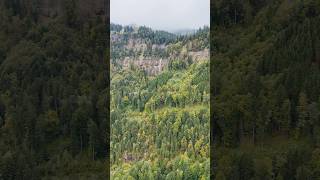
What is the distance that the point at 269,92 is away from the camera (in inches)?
186

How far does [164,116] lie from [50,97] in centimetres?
109

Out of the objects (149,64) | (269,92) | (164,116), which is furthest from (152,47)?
(269,92)

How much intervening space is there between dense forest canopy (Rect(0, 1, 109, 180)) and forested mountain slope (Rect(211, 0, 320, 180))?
111 centimetres

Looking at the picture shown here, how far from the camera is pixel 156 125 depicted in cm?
511

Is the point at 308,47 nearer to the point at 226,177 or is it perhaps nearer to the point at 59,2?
the point at 226,177

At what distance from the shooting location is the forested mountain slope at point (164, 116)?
5027mm

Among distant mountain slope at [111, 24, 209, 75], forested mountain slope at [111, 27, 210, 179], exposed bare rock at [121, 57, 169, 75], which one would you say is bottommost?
forested mountain slope at [111, 27, 210, 179]

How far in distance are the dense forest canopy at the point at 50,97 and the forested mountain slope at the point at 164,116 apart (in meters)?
0.28

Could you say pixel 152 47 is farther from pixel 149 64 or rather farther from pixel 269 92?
pixel 269 92

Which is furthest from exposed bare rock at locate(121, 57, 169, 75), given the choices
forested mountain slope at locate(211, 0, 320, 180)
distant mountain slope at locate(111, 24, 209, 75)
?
forested mountain slope at locate(211, 0, 320, 180)

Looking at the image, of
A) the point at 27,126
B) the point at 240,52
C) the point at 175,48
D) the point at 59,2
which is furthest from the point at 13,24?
the point at 240,52

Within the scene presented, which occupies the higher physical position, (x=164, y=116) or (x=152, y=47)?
(x=152, y=47)

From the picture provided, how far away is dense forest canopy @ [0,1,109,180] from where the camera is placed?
471 centimetres

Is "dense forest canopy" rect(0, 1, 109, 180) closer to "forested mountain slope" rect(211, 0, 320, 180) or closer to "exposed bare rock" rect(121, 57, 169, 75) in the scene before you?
"exposed bare rock" rect(121, 57, 169, 75)
